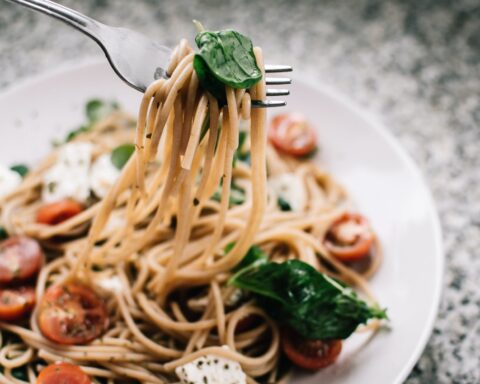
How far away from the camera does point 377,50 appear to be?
200 inches

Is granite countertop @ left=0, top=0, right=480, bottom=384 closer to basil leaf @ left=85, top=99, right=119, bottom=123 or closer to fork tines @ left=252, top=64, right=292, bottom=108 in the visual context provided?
basil leaf @ left=85, top=99, right=119, bottom=123

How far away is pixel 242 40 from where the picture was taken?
2609 millimetres

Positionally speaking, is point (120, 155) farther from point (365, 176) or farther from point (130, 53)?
point (365, 176)

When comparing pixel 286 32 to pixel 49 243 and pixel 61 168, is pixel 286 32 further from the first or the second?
pixel 49 243

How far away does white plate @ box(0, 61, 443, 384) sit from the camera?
3191 millimetres

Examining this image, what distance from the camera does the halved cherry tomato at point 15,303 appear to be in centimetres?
325

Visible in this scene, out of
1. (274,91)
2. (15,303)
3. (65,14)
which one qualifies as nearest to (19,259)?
(15,303)

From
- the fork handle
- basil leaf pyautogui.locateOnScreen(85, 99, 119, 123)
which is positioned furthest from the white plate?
the fork handle

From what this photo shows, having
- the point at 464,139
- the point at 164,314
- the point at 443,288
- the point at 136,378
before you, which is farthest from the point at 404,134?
the point at 136,378

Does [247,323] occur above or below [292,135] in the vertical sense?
below

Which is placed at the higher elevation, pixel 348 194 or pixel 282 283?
pixel 348 194

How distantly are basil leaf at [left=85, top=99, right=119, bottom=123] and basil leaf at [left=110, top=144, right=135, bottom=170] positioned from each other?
438 millimetres

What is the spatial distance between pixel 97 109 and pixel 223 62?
1.87m

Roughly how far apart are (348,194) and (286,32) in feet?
5.81
